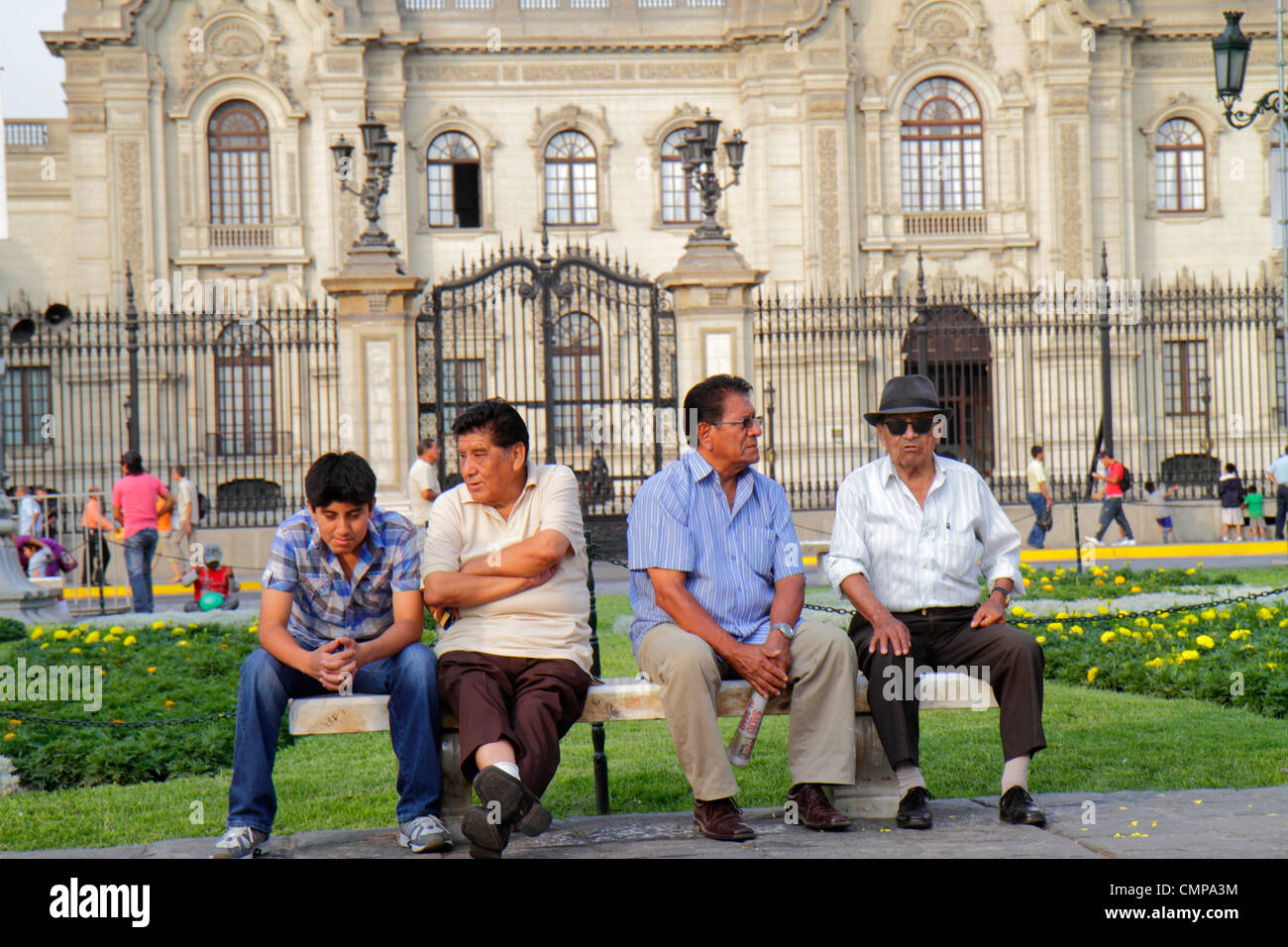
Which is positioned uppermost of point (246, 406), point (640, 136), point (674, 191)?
point (640, 136)

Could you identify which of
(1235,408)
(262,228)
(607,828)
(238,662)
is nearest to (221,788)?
(607,828)

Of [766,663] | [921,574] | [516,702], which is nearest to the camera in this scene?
[516,702]

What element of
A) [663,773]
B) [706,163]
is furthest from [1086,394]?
[663,773]

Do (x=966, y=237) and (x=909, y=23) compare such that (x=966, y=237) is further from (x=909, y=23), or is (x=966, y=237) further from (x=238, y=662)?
(x=238, y=662)

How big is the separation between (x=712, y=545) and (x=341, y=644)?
1402mm

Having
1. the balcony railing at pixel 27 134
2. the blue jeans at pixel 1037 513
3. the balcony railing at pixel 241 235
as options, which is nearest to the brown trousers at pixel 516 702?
the blue jeans at pixel 1037 513

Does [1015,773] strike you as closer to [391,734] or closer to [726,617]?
[726,617]

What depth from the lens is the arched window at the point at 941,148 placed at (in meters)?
31.2

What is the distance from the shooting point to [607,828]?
529 centimetres

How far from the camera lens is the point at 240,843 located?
4777 mm

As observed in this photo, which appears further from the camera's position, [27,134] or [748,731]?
[27,134]

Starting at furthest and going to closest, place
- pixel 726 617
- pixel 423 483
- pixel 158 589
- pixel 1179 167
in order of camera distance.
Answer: pixel 1179 167
pixel 158 589
pixel 423 483
pixel 726 617

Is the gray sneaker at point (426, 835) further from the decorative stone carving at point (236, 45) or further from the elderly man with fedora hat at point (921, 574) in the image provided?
the decorative stone carving at point (236, 45)

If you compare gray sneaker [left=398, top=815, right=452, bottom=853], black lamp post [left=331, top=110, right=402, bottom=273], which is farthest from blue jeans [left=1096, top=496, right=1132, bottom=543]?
gray sneaker [left=398, top=815, right=452, bottom=853]
